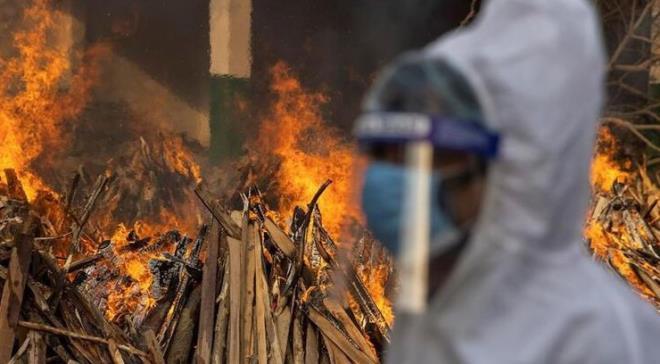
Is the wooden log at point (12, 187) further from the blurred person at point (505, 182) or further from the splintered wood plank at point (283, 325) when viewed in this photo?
the blurred person at point (505, 182)

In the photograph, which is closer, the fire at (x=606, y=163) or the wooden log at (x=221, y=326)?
the wooden log at (x=221, y=326)

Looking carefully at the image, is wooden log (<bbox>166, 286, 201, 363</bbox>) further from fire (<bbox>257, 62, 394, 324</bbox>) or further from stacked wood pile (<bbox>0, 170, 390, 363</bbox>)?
fire (<bbox>257, 62, 394, 324</bbox>)

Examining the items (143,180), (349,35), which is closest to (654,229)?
(349,35)

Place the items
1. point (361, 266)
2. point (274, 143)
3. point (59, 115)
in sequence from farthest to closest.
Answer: point (274, 143) < point (59, 115) < point (361, 266)

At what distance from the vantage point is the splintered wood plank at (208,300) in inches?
135

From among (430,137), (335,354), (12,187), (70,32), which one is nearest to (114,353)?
(335,354)

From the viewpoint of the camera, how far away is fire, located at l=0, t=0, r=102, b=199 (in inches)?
218

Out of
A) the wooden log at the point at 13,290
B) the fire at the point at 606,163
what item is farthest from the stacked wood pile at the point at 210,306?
the fire at the point at 606,163

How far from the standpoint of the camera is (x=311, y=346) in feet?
11.6

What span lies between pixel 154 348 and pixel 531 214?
265cm

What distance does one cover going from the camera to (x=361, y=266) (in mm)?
5016

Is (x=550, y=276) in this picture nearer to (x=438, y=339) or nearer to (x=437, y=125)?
(x=438, y=339)

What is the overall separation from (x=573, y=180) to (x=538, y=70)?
19cm

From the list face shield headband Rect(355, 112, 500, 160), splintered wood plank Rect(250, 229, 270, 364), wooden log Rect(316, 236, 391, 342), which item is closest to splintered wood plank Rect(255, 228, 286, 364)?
splintered wood plank Rect(250, 229, 270, 364)
